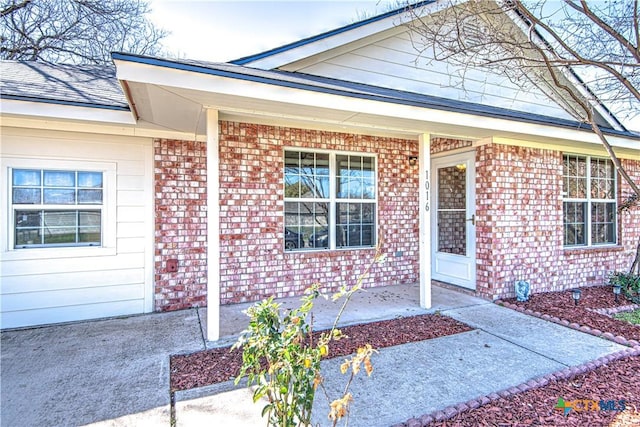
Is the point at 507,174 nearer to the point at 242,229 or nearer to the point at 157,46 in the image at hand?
the point at 242,229

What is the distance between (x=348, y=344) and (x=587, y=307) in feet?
13.6

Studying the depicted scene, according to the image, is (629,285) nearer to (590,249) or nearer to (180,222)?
(590,249)

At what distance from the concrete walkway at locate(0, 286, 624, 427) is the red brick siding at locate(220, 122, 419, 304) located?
825 mm

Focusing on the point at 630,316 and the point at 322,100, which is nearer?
the point at 322,100

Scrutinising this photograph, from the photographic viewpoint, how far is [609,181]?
700cm

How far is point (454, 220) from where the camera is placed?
20.8 feet

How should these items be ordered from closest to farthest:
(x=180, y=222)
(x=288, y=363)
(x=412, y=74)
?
(x=288, y=363) → (x=180, y=222) → (x=412, y=74)

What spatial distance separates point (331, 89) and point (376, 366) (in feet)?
9.68

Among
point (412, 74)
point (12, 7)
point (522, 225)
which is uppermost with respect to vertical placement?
point (12, 7)

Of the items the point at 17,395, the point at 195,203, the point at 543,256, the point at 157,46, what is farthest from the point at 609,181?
the point at 157,46

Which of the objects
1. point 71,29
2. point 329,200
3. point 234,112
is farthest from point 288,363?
point 71,29

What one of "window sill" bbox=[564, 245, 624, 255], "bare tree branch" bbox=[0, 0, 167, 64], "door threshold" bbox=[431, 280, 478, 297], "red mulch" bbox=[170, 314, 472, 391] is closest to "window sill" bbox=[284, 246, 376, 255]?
"door threshold" bbox=[431, 280, 478, 297]

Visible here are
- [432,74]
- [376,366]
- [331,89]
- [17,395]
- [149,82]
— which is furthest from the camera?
[432,74]

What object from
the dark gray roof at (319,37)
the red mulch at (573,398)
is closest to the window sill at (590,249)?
the red mulch at (573,398)
